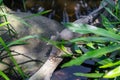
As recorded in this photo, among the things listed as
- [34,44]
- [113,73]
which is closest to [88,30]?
[113,73]

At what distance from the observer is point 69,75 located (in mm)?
1760

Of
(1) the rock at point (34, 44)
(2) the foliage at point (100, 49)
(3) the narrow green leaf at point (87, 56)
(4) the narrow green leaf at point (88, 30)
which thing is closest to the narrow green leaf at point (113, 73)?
(2) the foliage at point (100, 49)

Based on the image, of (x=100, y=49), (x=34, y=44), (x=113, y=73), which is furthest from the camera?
(x=34, y=44)

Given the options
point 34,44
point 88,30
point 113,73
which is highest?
point 88,30

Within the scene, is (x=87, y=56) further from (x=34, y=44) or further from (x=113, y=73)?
(x=34, y=44)

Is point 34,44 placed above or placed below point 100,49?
below

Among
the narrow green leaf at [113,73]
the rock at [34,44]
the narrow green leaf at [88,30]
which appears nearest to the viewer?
the narrow green leaf at [113,73]

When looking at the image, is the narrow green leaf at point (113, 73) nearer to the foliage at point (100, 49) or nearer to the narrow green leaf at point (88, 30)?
the foliage at point (100, 49)

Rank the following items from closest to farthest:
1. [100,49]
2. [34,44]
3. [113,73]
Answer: [113,73] < [100,49] < [34,44]

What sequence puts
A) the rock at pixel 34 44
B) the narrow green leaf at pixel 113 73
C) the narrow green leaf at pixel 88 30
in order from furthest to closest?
the rock at pixel 34 44, the narrow green leaf at pixel 88 30, the narrow green leaf at pixel 113 73

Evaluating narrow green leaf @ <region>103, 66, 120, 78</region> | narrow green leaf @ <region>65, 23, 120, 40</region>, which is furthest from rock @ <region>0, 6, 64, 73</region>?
narrow green leaf @ <region>103, 66, 120, 78</region>

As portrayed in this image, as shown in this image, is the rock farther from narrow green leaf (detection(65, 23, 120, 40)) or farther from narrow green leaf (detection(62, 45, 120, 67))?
narrow green leaf (detection(62, 45, 120, 67))

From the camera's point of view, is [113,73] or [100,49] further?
[100,49]

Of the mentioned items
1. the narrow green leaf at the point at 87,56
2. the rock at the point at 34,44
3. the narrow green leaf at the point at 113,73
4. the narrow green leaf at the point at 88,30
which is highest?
the narrow green leaf at the point at 88,30
